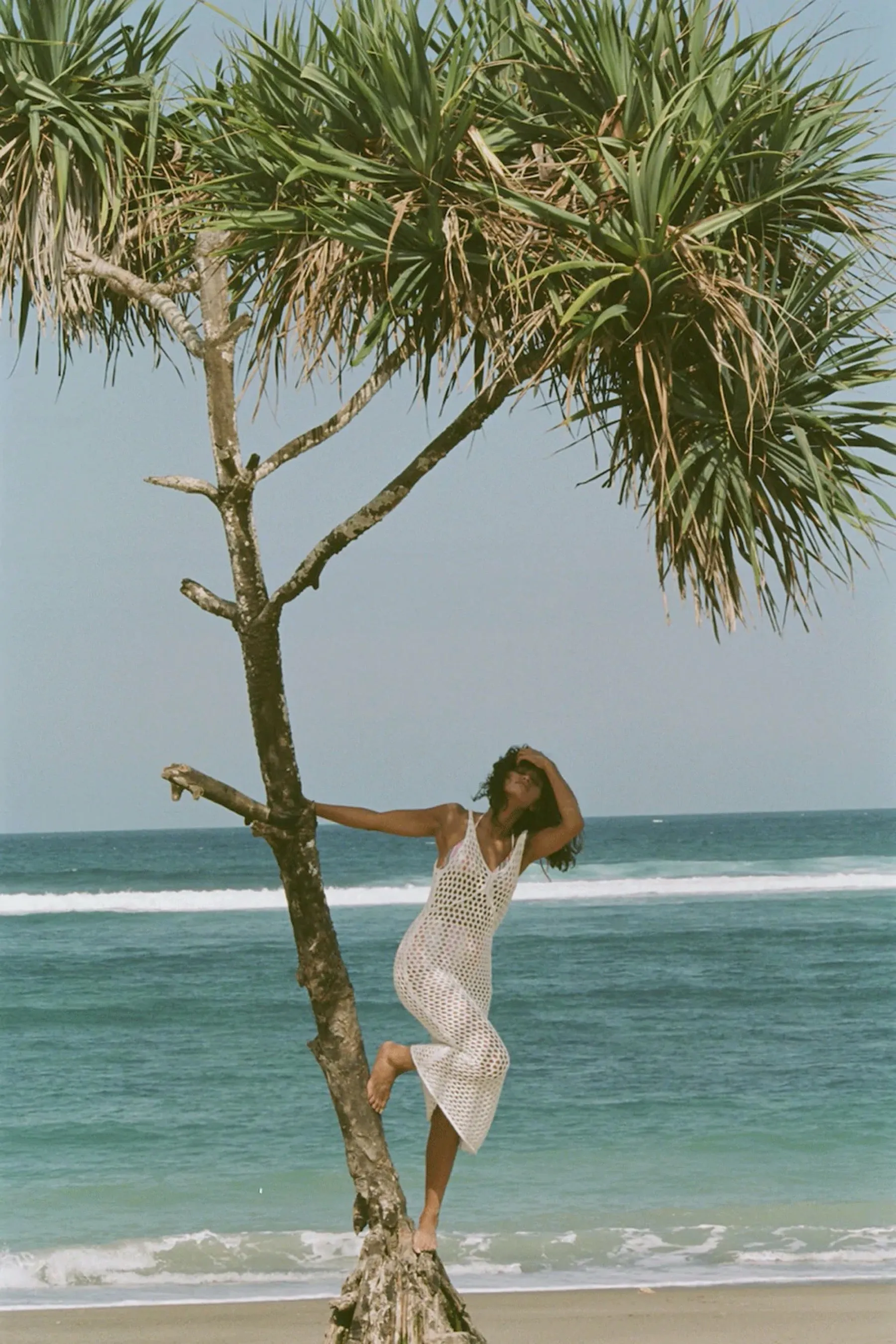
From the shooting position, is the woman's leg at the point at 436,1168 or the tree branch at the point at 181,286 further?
Result: the tree branch at the point at 181,286

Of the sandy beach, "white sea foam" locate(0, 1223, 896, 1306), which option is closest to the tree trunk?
the sandy beach

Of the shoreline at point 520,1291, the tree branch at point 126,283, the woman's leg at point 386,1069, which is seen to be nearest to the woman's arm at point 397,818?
the woman's leg at point 386,1069

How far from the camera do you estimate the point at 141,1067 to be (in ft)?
45.9

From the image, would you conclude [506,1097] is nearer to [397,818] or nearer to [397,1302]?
[397,1302]

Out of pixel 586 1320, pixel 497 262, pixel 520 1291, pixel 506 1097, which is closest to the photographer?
pixel 497 262

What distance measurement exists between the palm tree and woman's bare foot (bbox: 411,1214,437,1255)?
0.06m

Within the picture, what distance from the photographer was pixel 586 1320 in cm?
619

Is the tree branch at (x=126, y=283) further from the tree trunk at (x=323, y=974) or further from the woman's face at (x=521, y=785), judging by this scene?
the woman's face at (x=521, y=785)

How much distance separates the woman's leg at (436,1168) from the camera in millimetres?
4117

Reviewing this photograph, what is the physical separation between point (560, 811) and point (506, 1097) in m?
8.55

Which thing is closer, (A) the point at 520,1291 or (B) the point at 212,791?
(B) the point at 212,791

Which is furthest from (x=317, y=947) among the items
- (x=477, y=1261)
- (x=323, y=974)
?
(x=477, y=1261)

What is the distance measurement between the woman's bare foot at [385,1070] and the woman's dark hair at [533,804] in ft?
2.23

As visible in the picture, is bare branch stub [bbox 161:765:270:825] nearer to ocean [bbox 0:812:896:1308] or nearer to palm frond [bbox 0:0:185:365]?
palm frond [bbox 0:0:185:365]
